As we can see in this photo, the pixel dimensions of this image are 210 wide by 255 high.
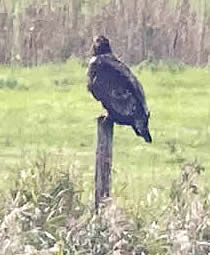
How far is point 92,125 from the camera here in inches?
456

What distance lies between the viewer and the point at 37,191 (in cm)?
777

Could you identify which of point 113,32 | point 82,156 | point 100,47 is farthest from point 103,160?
point 113,32

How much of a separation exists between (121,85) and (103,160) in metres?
0.66

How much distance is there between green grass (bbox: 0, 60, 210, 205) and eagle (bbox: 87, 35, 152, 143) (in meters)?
0.44

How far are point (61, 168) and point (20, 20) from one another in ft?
22.5

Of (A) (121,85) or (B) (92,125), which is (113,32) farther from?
(A) (121,85)

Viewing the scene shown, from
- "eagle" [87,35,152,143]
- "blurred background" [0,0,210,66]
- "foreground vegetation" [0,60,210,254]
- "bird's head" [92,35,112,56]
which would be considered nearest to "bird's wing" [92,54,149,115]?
"eagle" [87,35,152,143]

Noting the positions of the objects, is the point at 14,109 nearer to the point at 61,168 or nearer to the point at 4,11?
the point at 4,11

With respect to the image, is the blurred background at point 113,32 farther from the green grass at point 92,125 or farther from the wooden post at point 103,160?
the wooden post at point 103,160

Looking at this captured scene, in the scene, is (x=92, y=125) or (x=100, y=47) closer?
(x=100, y=47)

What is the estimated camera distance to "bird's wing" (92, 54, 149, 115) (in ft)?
25.6

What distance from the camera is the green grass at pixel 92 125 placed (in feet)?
31.7

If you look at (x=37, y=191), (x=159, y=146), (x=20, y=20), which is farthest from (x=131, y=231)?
(x=20, y=20)

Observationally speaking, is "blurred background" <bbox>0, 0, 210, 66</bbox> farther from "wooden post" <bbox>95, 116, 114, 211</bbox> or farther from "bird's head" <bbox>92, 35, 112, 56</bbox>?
"wooden post" <bbox>95, 116, 114, 211</bbox>
